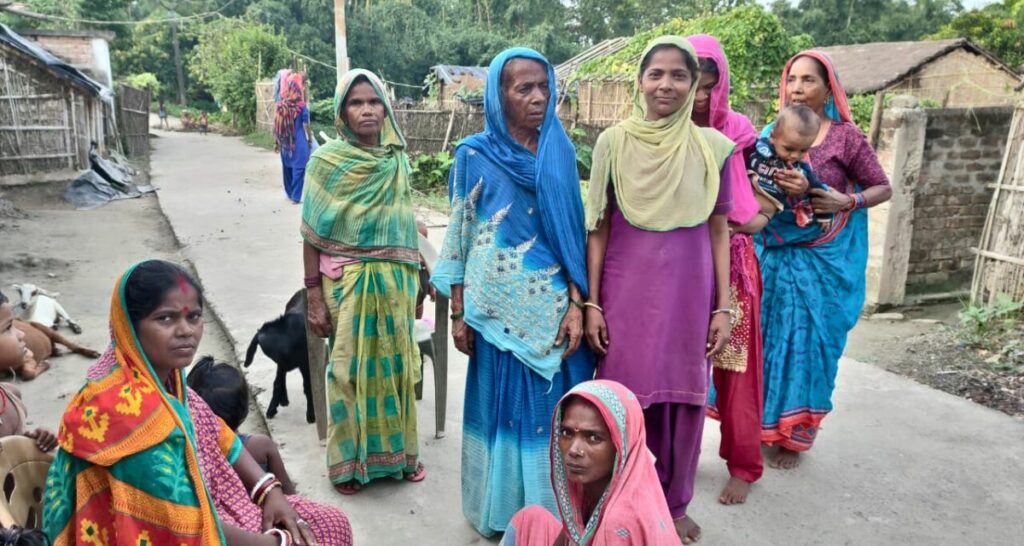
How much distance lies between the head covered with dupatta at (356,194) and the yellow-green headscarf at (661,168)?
977mm

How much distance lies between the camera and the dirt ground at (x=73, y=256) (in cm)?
484

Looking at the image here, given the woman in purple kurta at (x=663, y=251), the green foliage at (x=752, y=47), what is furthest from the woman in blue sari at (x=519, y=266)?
the green foliage at (x=752, y=47)

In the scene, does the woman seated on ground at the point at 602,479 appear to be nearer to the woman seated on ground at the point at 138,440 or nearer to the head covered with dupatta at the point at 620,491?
the head covered with dupatta at the point at 620,491

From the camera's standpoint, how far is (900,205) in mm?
6793

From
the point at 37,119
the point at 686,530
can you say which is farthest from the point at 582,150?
the point at 686,530

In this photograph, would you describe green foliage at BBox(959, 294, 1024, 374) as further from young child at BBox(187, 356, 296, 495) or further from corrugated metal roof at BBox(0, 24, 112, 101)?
corrugated metal roof at BBox(0, 24, 112, 101)

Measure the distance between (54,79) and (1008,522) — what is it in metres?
15.1

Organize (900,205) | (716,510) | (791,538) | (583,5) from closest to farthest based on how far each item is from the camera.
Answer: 1. (791,538)
2. (716,510)
3. (900,205)
4. (583,5)

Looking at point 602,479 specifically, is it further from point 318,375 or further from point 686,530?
point 318,375

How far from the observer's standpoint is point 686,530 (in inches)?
110

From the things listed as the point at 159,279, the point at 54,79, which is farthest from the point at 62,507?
the point at 54,79

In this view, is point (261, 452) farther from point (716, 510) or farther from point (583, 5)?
point (583, 5)

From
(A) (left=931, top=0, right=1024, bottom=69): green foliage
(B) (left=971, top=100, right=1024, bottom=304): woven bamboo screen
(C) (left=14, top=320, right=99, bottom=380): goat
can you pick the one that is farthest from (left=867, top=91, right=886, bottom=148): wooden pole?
(A) (left=931, top=0, right=1024, bottom=69): green foliage

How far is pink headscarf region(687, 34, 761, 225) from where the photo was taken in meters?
2.64
